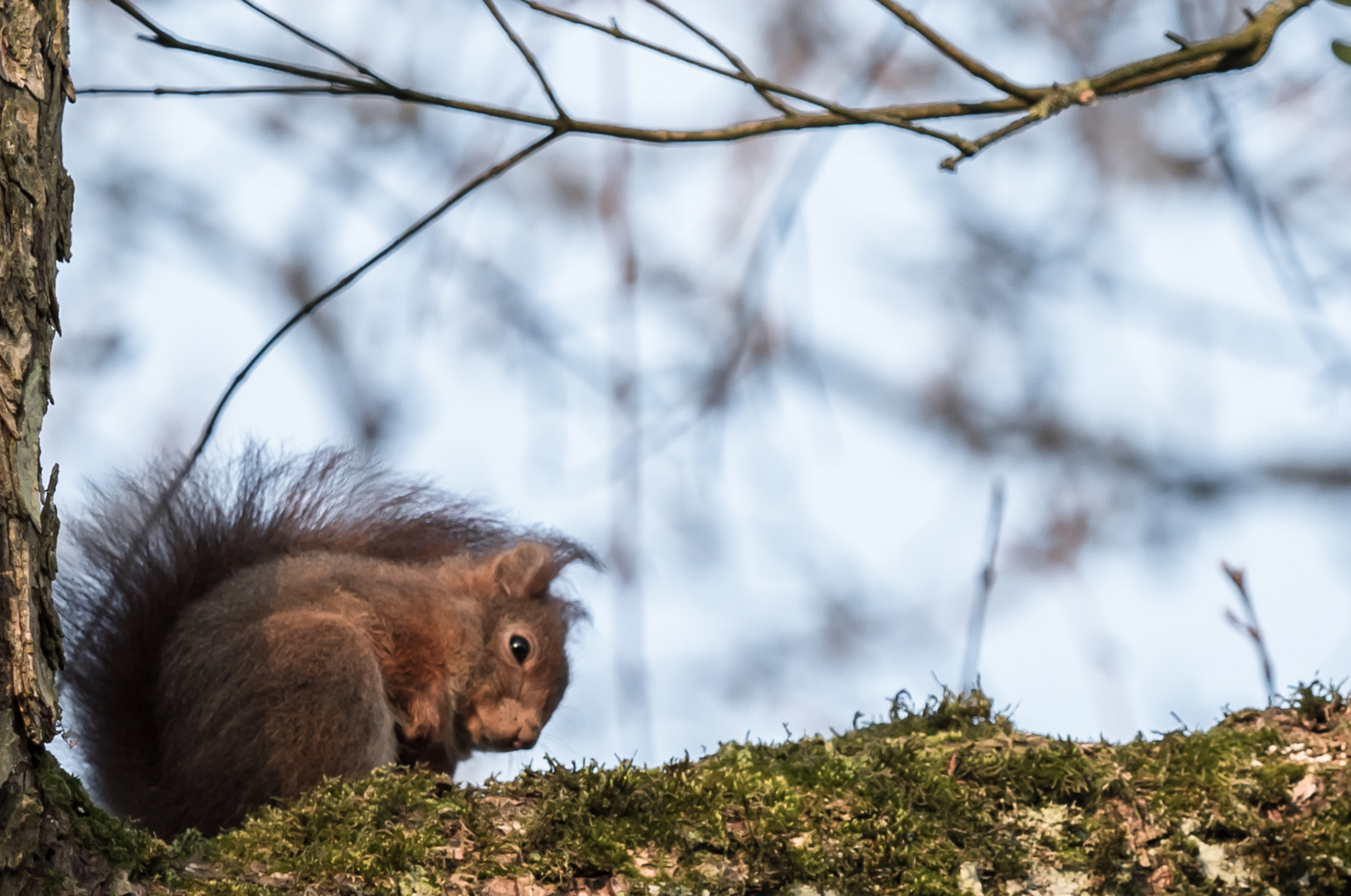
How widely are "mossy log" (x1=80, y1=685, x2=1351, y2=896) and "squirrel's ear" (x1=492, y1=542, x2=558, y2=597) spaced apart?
1.56 meters

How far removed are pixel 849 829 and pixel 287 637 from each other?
124 centimetres

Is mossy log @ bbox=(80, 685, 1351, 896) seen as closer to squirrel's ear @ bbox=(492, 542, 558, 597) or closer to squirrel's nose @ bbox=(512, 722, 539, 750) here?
squirrel's nose @ bbox=(512, 722, 539, 750)

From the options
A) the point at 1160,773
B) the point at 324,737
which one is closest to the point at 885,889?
the point at 1160,773

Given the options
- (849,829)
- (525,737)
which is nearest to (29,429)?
(849,829)

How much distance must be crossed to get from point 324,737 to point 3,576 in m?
1.00

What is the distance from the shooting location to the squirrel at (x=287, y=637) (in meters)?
2.14

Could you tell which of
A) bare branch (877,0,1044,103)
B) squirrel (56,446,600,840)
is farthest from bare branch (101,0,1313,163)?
squirrel (56,446,600,840)

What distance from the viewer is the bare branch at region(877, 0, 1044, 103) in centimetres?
145

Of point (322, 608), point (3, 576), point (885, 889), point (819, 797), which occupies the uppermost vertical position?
point (322, 608)

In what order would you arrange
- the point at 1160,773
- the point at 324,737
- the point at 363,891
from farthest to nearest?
the point at 324,737
the point at 1160,773
the point at 363,891

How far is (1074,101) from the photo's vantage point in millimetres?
1413

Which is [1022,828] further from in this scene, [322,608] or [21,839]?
[322,608]

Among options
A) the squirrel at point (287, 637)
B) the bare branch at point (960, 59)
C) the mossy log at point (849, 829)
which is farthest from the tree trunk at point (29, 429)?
the bare branch at point (960, 59)

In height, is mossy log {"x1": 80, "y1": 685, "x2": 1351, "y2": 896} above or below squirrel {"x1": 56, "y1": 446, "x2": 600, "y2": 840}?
below
